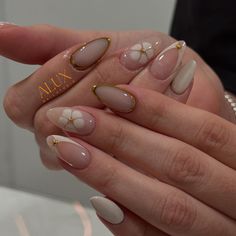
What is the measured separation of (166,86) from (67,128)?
125 mm

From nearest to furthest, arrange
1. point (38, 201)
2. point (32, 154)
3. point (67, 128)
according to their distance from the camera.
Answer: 1. point (67, 128)
2. point (38, 201)
3. point (32, 154)

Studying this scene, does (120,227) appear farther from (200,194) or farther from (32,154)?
(32,154)

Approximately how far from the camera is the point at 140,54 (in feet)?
1.65

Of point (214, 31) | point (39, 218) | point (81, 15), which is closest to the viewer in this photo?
point (39, 218)

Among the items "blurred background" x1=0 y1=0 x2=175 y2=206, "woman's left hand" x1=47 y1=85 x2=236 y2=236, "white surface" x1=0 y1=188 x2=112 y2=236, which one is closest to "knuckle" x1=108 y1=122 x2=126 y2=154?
"woman's left hand" x1=47 y1=85 x2=236 y2=236

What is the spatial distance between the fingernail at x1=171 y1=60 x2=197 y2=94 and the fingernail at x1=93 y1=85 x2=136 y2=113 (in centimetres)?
6

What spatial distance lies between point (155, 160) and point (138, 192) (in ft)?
0.13

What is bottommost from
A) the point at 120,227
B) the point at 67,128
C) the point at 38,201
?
the point at 38,201

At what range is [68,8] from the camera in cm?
108

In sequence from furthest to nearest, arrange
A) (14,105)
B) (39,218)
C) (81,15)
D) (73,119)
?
(81,15) → (39,218) → (14,105) → (73,119)

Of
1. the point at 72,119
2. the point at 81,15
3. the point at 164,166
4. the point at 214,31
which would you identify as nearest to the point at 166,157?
the point at 164,166

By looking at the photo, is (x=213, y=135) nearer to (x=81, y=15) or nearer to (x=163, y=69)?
(x=163, y=69)

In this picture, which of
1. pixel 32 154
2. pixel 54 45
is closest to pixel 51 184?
pixel 32 154

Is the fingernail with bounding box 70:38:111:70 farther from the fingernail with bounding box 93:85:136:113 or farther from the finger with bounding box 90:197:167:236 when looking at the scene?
the finger with bounding box 90:197:167:236
